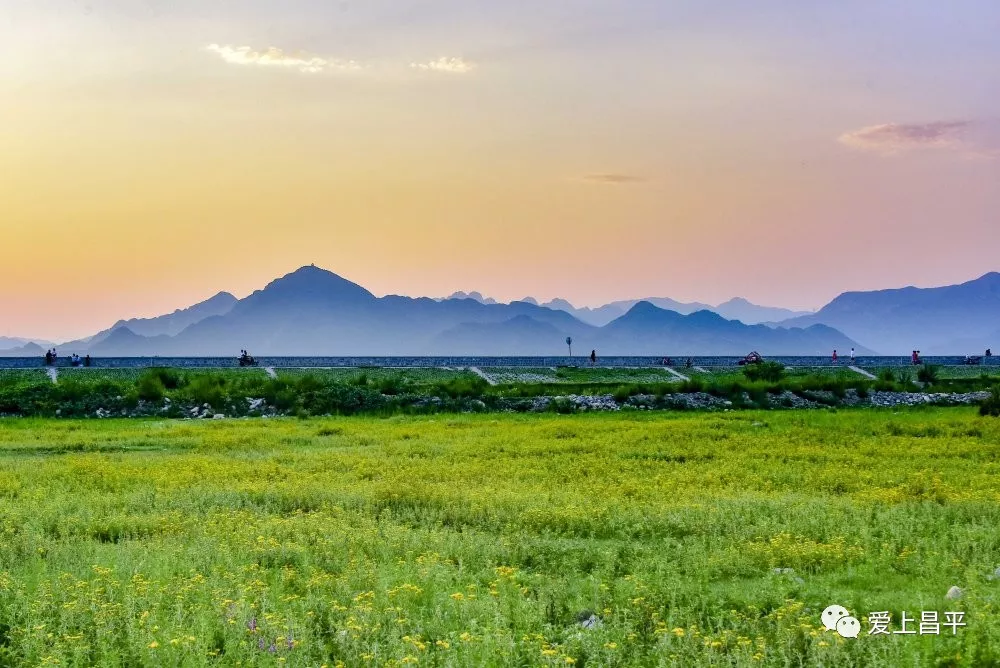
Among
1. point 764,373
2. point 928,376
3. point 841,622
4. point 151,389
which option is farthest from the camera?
point 928,376

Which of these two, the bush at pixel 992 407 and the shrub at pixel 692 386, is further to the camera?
the shrub at pixel 692 386

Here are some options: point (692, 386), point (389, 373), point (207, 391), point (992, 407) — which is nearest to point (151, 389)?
point (207, 391)

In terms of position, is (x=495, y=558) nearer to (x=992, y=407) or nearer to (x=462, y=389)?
(x=992, y=407)

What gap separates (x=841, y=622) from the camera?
30.3 feet

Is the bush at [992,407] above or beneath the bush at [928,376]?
beneath

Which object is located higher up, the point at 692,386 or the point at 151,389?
the point at 151,389

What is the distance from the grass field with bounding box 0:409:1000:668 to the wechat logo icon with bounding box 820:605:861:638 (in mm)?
216

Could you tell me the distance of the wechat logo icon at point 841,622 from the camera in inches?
356

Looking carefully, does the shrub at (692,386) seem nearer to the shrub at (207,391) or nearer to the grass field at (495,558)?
the grass field at (495,558)

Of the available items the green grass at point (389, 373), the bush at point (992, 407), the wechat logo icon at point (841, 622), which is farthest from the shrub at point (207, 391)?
the wechat logo icon at point (841, 622)

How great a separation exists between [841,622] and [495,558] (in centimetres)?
477

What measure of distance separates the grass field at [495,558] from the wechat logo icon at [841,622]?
216 mm

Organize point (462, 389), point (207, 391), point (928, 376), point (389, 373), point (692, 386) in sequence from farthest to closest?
point (389, 373) < point (928, 376) < point (692, 386) < point (462, 389) < point (207, 391)

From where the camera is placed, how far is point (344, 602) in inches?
406
